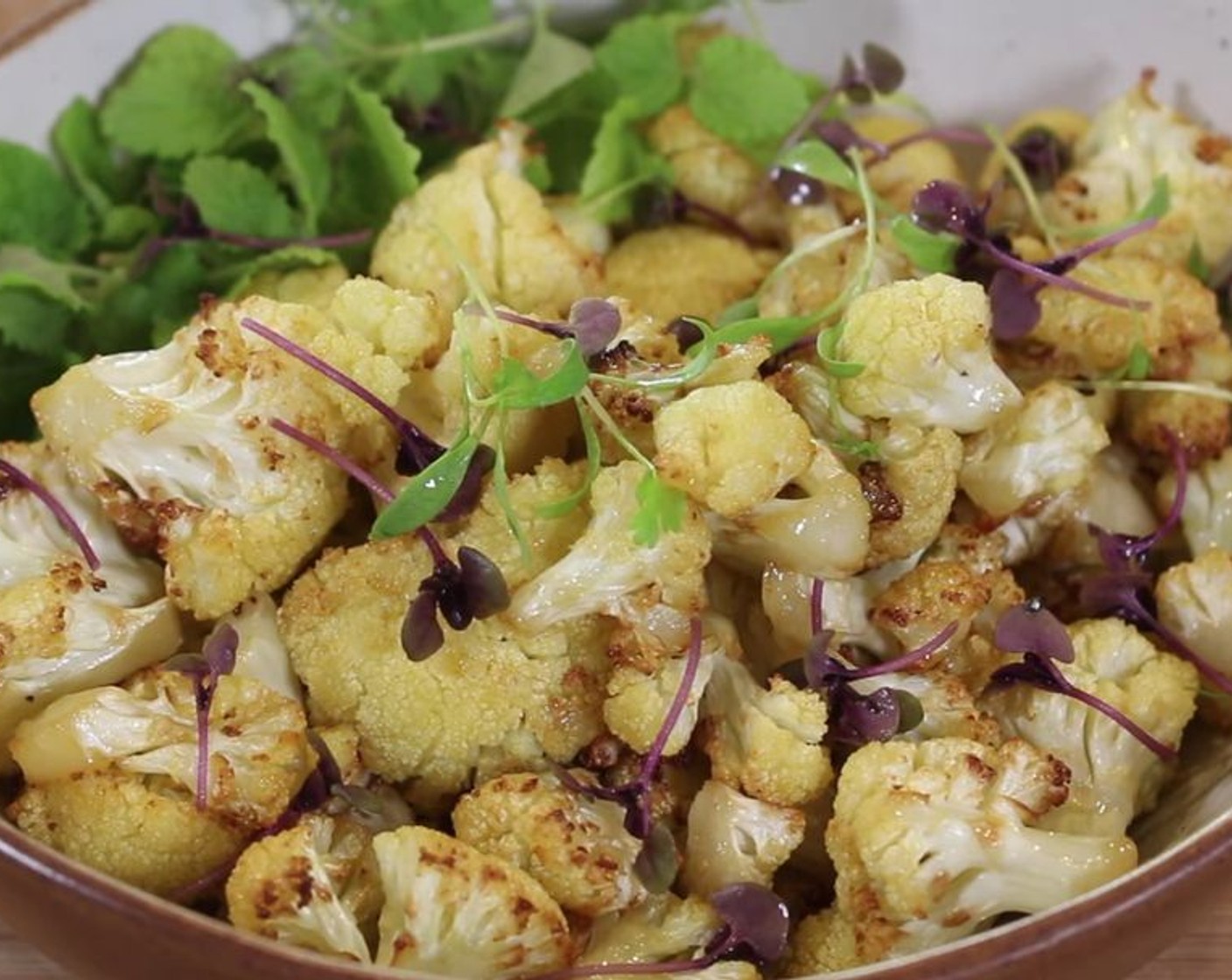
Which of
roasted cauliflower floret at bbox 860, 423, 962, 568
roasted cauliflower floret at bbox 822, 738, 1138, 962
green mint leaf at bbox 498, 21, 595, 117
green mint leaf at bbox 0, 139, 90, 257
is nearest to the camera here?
roasted cauliflower floret at bbox 822, 738, 1138, 962

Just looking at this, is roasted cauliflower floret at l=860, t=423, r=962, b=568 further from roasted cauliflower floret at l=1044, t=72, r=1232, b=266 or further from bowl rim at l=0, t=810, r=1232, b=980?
roasted cauliflower floret at l=1044, t=72, r=1232, b=266

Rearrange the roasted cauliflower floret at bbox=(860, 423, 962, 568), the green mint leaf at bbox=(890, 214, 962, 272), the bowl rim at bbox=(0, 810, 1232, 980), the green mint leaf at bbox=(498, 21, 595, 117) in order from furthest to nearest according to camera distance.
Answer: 1. the green mint leaf at bbox=(498, 21, 595, 117)
2. the green mint leaf at bbox=(890, 214, 962, 272)
3. the roasted cauliflower floret at bbox=(860, 423, 962, 568)
4. the bowl rim at bbox=(0, 810, 1232, 980)

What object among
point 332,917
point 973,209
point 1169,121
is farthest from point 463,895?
point 1169,121

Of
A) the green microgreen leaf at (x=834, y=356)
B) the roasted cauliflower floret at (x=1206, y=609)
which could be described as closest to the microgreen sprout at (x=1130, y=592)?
the roasted cauliflower floret at (x=1206, y=609)

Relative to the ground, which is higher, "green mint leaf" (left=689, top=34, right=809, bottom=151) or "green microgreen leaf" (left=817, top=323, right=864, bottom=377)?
"green mint leaf" (left=689, top=34, right=809, bottom=151)

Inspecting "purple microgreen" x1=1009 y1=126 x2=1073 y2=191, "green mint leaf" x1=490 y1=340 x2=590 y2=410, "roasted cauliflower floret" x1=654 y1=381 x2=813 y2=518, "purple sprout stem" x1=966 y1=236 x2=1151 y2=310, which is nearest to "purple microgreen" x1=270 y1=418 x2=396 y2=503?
"green mint leaf" x1=490 y1=340 x2=590 y2=410

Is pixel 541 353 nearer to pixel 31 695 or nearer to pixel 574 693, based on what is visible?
pixel 574 693

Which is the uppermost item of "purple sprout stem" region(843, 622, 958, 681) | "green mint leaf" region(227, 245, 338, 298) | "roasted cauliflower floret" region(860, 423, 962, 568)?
"green mint leaf" region(227, 245, 338, 298)

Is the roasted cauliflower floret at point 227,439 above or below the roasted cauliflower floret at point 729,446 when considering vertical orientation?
above

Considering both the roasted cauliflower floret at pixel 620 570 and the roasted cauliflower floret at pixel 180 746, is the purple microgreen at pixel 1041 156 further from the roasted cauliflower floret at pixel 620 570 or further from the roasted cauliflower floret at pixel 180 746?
the roasted cauliflower floret at pixel 180 746
